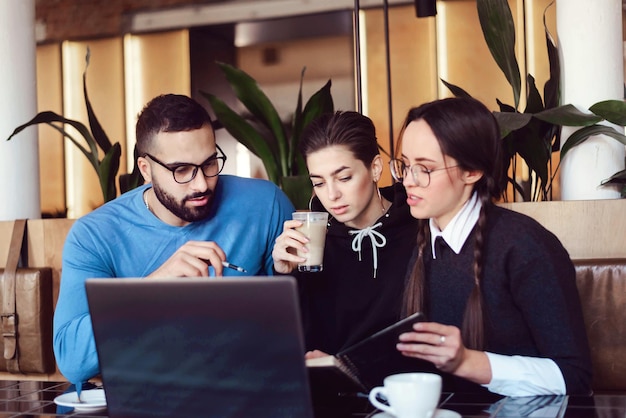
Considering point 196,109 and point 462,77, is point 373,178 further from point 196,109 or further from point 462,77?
point 462,77

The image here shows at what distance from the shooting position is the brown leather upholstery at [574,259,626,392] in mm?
2076

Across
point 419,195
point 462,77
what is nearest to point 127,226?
point 419,195

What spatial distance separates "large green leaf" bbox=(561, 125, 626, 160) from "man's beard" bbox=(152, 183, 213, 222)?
115 cm

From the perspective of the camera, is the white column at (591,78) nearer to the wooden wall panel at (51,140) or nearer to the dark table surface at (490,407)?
the dark table surface at (490,407)

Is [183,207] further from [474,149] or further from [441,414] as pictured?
[441,414]

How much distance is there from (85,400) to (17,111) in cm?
203

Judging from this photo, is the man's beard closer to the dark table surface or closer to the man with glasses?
the man with glasses

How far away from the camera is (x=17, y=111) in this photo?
10.2ft

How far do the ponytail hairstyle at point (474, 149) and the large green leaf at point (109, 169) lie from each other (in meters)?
1.77

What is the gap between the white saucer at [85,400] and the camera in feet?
4.43

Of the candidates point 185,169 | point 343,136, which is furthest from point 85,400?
point 343,136

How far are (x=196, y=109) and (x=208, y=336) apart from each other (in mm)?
1046

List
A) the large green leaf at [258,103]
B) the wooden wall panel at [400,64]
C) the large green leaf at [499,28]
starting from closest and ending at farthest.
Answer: the large green leaf at [499,28] → the large green leaf at [258,103] → the wooden wall panel at [400,64]

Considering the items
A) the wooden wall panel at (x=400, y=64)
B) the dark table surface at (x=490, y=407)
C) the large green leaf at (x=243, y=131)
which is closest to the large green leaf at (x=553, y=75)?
the large green leaf at (x=243, y=131)
